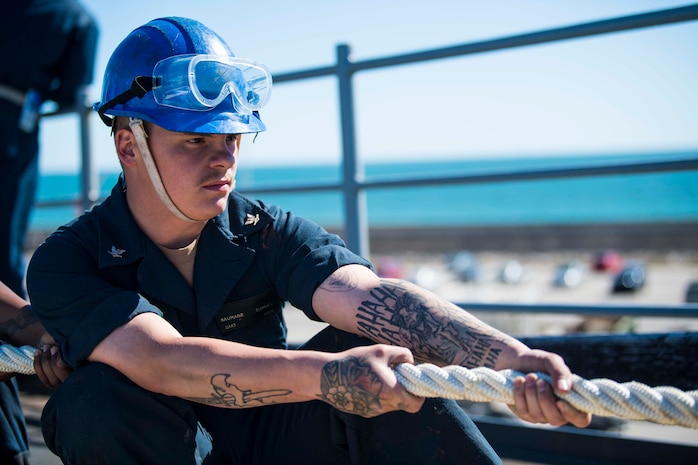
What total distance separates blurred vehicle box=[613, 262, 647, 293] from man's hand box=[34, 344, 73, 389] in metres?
26.7

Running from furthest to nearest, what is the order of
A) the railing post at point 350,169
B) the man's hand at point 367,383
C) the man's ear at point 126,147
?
the railing post at point 350,169
the man's ear at point 126,147
the man's hand at point 367,383

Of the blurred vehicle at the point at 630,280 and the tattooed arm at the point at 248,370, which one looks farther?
the blurred vehicle at the point at 630,280

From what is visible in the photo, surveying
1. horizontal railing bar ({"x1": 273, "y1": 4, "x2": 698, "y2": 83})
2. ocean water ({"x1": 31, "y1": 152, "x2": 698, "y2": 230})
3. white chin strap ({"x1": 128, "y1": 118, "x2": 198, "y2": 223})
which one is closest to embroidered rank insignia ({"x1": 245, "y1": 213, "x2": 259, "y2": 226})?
white chin strap ({"x1": 128, "y1": 118, "x2": 198, "y2": 223})

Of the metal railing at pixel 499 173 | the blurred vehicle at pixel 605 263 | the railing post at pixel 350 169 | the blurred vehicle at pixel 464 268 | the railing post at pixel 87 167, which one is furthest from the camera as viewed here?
the blurred vehicle at pixel 605 263

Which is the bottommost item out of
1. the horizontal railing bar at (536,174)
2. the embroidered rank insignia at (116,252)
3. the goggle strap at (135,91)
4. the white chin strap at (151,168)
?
the embroidered rank insignia at (116,252)

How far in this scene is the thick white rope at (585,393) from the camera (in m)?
1.34

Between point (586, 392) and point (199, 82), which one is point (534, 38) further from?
point (586, 392)

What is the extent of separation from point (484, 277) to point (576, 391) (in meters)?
29.4

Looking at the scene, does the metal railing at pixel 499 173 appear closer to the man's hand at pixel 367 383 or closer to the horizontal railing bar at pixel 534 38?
the horizontal railing bar at pixel 534 38

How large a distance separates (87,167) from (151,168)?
286cm

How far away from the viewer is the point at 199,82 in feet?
6.10

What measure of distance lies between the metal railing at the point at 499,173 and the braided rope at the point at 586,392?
3.77ft

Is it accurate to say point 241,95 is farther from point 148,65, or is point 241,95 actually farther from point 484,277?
point 484,277

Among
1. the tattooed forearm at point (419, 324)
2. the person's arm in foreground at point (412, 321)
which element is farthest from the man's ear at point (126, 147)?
the tattooed forearm at point (419, 324)
